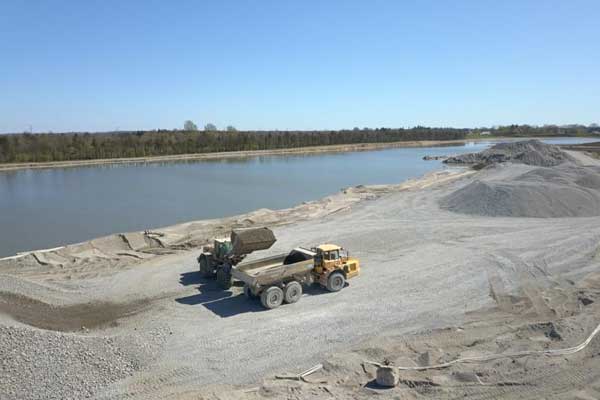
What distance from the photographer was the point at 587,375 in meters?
8.59

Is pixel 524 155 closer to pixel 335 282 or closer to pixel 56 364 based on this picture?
pixel 335 282

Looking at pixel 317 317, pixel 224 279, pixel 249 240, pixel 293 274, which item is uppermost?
pixel 249 240

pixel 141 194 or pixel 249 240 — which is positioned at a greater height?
pixel 249 240

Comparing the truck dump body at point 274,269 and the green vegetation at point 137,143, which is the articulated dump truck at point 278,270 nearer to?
the truck dump body at point 274,269

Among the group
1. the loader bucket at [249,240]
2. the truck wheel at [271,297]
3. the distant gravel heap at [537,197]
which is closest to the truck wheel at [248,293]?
the truck wheel at [271,297]

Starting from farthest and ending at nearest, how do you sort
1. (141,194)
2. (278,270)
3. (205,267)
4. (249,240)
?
(141,194), (205,267), (249,240), (278,270)

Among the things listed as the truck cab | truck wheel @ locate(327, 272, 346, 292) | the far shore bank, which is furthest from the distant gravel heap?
the far shore bank

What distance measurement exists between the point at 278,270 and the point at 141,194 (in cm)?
2771

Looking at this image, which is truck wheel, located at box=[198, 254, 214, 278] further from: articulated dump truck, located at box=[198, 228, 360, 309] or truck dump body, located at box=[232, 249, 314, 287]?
truck dump body, located at box=[232, 249, 314, 287]

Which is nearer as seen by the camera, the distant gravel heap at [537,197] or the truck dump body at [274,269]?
Answer: the truck dump body at [274,269]

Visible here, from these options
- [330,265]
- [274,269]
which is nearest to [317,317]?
[274,269]

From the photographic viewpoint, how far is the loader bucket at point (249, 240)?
45.7ft

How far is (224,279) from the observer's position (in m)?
13.7

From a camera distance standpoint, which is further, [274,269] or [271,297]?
[274,269]
